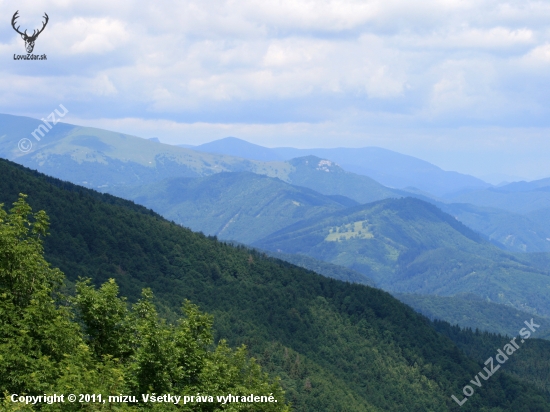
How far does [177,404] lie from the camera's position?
47.2m

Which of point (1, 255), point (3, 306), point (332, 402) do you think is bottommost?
point (332, 402)

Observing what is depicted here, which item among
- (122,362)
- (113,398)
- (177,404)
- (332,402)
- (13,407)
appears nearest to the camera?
(13,407)

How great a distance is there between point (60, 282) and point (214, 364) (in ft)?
53.0

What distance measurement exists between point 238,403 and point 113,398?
1129 cm

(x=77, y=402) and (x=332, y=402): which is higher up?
(x=77, y=402)

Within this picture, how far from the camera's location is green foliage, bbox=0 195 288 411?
44.1m

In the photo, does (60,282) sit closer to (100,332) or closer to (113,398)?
(100,332)

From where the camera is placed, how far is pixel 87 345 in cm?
5203

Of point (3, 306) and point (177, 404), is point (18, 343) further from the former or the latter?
point (177, 404)

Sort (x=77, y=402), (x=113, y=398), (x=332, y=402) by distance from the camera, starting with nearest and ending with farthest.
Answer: (x=77, y=402)
(x=113, y=398)
(x=332, y=402)

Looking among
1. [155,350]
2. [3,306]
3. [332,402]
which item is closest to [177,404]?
[155,350]

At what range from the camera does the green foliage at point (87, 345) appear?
4406 cm

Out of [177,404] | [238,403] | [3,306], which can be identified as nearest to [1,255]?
[3,306]

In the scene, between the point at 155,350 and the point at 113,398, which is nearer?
the point at 113,398
